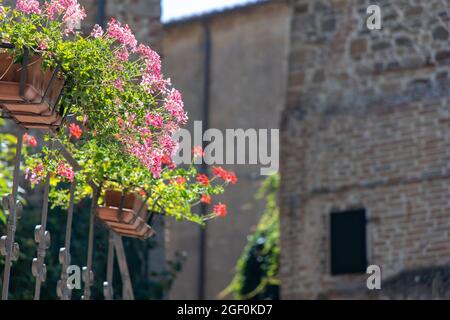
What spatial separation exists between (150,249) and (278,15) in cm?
717

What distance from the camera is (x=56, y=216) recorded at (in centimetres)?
1059

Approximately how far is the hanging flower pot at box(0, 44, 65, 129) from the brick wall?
5.75m

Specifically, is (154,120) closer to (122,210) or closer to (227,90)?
(122,210)

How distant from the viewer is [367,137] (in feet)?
36.8

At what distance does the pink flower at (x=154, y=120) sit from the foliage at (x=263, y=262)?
757 cm

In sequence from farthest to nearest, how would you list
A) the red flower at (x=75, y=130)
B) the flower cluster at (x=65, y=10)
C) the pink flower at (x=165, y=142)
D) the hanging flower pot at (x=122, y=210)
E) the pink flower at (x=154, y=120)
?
the hanging flower pot at (x=122, y=210) → the red flower at (x=75, y=130) → the pink flower at (x=165, y=142) → the pink flower at (x=154, y=120) → the flower cluster at (x=65, y=10)

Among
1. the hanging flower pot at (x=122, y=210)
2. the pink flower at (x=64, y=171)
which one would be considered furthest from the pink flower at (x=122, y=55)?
the hanging flower pot at (x=122, y=210)

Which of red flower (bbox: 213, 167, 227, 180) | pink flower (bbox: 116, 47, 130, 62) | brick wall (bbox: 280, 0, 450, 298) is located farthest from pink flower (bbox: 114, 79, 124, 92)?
brick wall (bbox: 280, 0, 450, 298)

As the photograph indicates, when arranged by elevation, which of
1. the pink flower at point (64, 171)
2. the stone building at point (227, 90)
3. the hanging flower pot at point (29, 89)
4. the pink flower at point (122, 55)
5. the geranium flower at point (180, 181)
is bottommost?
the pink flower at point (64, 171)

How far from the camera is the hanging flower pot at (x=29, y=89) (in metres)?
5.32

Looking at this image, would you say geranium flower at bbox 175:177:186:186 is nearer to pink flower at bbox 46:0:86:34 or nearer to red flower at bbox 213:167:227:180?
red flower at bbox 213:167:227:180

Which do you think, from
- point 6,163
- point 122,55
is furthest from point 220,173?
point 6,163

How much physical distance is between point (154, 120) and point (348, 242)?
5.50 metres

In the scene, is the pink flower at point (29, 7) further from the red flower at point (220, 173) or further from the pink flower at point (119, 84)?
the red flower at point (220, 173)
